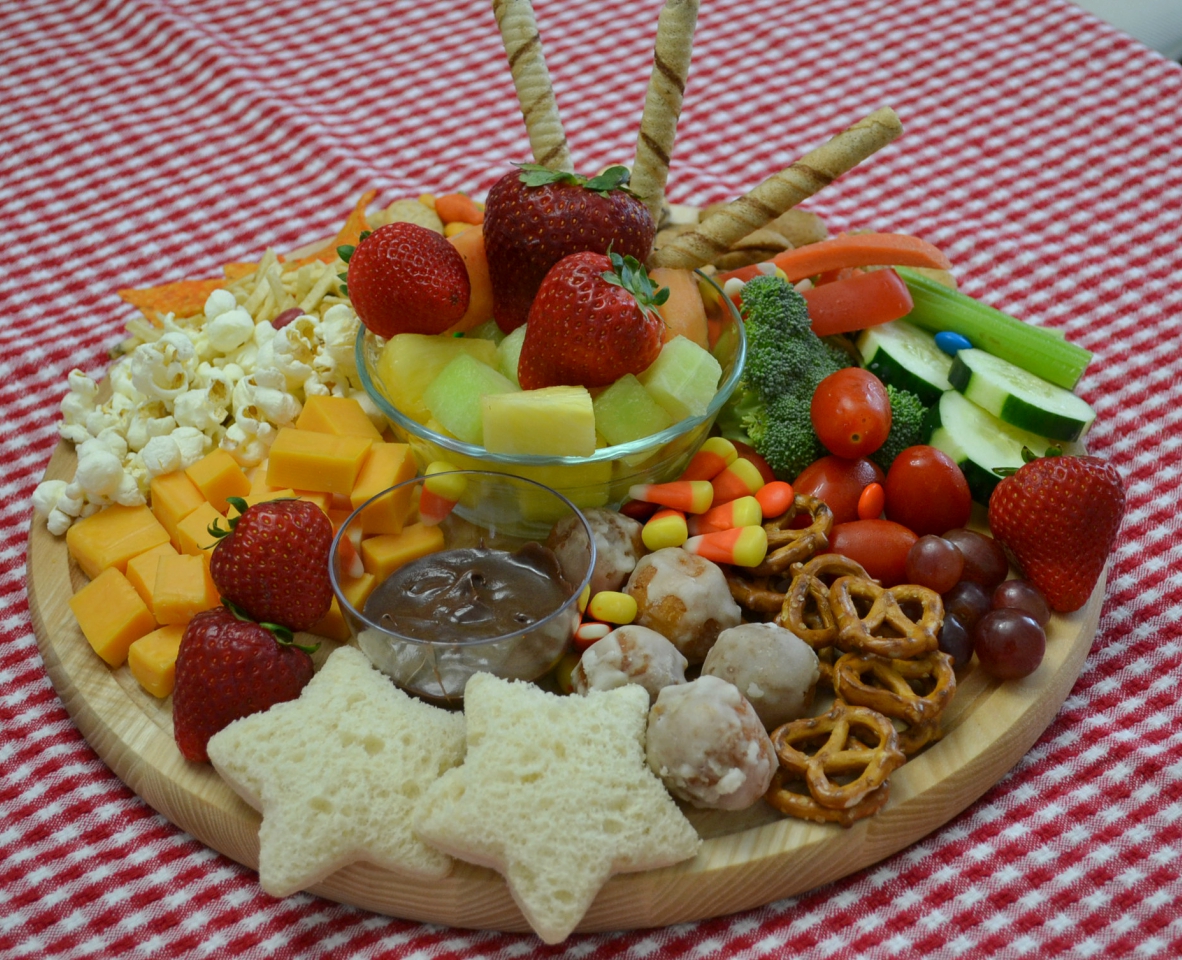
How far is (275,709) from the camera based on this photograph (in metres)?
1.79

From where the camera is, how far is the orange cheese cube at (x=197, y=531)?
2.12 meters

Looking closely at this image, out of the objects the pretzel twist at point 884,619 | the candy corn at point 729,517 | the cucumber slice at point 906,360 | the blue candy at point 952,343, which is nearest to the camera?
the pretzel twist at point 884,619

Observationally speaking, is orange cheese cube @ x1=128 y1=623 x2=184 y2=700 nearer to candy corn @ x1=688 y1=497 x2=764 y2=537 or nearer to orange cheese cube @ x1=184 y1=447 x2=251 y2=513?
orange cheese cube @ x1=184 y1=447 x2=251 y2=513

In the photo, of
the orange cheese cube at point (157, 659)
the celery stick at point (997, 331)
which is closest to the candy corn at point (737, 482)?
the celery stick at point (997, 331)

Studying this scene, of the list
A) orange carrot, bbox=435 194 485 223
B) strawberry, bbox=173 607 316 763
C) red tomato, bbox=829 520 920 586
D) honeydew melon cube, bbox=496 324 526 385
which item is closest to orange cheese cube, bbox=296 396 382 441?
honeydew melon cube, bbox=496 324 526 385

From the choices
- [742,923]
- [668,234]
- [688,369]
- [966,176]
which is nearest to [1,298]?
[668,234]

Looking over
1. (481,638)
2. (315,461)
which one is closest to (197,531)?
(315,461)

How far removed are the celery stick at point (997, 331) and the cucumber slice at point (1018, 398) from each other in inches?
1.9

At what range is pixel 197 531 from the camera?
2135 mm

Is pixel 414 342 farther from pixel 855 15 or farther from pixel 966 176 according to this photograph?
pixel 855 15

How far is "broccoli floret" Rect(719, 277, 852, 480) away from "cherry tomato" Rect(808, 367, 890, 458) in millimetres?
70

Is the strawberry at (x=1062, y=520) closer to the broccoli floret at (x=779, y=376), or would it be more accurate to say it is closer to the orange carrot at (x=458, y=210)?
the broccoli floret at (x=779, y=376)

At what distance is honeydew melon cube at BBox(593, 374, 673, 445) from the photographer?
212 centimetres

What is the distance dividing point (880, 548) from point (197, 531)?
1.23 meters
